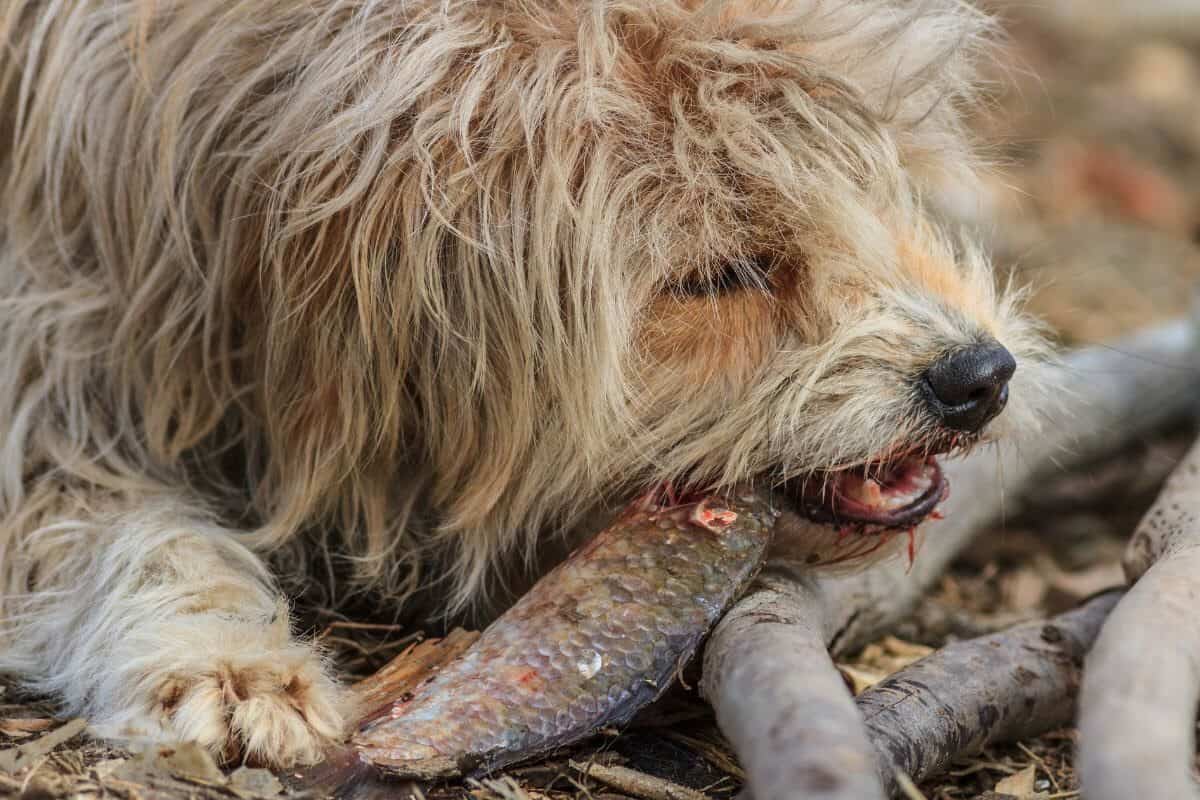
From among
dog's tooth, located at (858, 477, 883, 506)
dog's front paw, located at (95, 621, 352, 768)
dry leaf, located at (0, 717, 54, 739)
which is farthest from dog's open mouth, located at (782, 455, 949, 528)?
dry leaf, located at (0, 717, 54, 739)

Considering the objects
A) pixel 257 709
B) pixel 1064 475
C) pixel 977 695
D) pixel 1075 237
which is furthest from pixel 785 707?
pixel 1075 237

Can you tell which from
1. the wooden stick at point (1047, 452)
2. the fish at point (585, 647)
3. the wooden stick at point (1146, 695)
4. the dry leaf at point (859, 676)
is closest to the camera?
the wooden stick at point (1146, 695)

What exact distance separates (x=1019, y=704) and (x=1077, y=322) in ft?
8.12

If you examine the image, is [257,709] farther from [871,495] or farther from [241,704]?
[871,495]

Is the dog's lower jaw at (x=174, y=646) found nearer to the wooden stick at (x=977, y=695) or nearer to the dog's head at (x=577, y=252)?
the dog's head at (x=577, y=252)

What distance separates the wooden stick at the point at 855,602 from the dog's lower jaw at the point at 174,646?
69 cm

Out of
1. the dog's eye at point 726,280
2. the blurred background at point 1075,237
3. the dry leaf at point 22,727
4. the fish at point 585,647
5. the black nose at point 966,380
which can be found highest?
the dog's eye at point 726,280

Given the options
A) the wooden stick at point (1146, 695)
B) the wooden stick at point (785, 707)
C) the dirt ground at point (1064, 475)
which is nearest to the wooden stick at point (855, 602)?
the wooden stick at point (785, 707)

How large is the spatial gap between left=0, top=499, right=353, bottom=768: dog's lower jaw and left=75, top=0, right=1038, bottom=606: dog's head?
26 cm

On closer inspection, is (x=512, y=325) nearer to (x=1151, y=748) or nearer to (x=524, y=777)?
(x=524, y=777)

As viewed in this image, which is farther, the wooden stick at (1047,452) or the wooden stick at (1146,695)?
the wooden stick at (1047,452)

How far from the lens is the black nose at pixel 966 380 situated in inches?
102

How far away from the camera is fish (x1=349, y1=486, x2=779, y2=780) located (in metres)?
2.30

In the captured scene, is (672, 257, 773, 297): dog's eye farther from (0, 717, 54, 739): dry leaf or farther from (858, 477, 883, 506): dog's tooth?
(0, 717, 54, 739): dry leaf
